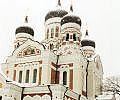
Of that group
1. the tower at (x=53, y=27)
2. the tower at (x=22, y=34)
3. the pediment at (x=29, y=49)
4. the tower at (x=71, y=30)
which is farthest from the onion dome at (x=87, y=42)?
the pediment at (x=29, y=49)

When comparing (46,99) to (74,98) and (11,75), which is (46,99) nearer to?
(74,98)

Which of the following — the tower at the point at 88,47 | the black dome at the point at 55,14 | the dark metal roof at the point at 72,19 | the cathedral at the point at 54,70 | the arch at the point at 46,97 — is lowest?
the arch at the point at 46,97

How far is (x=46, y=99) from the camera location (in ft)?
83.5

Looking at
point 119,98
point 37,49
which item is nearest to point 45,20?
point 37,49

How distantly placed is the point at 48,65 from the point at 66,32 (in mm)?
5614

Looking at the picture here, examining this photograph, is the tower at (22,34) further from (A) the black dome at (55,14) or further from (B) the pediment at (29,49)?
(B) the pediment at (29,49)

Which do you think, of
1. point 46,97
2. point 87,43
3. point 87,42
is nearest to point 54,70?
point 46,97

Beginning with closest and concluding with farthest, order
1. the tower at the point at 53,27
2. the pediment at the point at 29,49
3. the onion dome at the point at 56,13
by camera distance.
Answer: the pediment at the point at 29,49, the tower at the point at 53,27, the onion dome at the point at 56,13

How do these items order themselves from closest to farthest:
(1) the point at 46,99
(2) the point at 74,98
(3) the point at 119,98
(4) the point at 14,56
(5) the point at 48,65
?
(1) the point at 46,99, (2) the point at 74,98, (5) the point at 48,65, (4) the point at 14,56, (3) the point at 119,98

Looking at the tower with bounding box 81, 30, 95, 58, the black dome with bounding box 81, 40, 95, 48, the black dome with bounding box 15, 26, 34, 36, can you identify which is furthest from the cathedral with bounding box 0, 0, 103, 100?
the black dome with bounding box 81, 40, 95, 48

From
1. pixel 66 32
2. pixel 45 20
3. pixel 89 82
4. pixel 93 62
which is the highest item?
pixel 45 20

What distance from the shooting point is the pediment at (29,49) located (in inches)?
1228

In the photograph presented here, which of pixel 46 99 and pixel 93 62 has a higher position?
pixel 93 62

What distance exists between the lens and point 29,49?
104 ft
